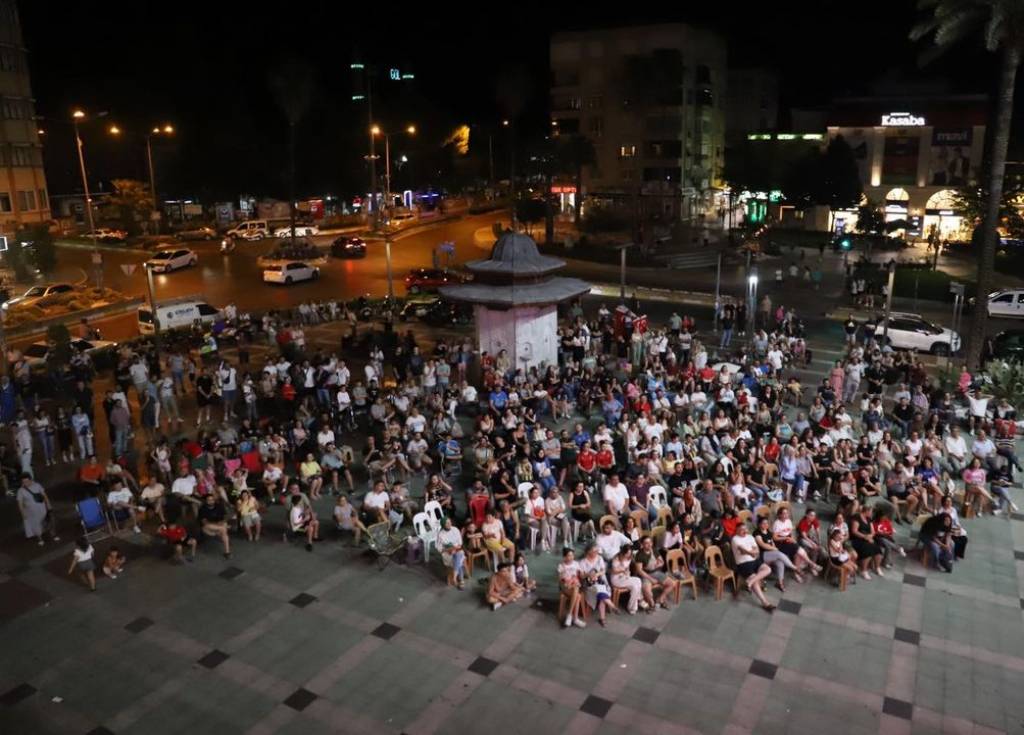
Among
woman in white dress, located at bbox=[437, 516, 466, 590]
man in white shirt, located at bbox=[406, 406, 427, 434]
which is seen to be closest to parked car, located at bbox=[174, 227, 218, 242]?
man in white shirt, located at bbox=[406, 406, 427, 434]

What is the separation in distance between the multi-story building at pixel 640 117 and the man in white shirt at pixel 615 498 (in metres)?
61.2

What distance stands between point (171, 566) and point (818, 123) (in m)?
77.2

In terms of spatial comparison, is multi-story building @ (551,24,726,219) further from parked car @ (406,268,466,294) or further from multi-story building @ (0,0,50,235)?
multi-story building @ (0,0,50,235)

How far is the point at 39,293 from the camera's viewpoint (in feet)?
125

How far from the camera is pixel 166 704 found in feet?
35.5

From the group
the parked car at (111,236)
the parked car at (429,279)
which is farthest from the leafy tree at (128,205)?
the parked car at (429,279)

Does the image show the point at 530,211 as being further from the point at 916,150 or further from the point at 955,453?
the point at 955,453

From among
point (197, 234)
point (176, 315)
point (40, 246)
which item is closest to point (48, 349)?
point (176, 315)

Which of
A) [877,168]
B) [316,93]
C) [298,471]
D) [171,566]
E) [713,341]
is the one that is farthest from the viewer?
[316,93]

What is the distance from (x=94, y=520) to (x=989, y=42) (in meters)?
24.6

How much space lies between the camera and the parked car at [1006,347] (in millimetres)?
26922

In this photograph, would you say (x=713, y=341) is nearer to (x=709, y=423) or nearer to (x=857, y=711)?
(x=709, y=423)

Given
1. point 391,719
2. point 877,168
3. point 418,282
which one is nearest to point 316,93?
point 418,282

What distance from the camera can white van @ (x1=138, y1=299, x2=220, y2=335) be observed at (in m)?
32.3
